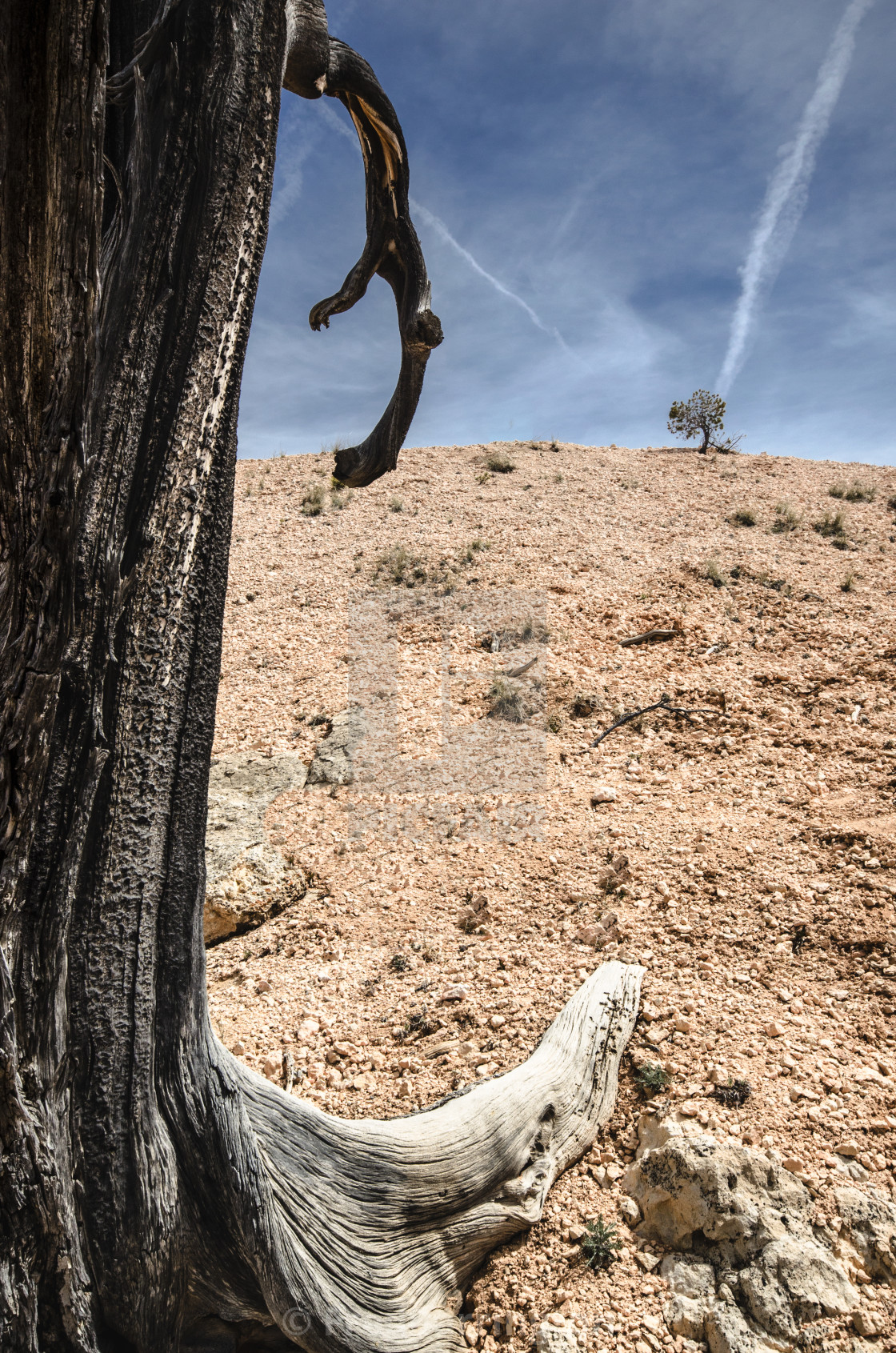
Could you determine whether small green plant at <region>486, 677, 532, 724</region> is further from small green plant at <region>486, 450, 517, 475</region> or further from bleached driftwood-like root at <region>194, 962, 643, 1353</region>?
small green plant at <region>486, 450, 517, 475</region>

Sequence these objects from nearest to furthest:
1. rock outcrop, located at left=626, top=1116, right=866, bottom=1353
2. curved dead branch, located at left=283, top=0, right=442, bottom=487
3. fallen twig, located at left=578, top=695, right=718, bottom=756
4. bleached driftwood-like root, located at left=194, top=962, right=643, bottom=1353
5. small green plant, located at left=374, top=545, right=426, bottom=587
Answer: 1. bleached driftwood-like root, located at left=194, top=962, right=643, bottom=1353
2. rock outcrop, located at left=626, top=1116, right=866, bottom=1353
3. curved dead branch, located at left=283, top=0, right=442, bottom=487
4. fallen twig, located at left=578, top=695, right=718, bottom=756
5. small green plant, located at left=374, top=545, right=426, bottom=587

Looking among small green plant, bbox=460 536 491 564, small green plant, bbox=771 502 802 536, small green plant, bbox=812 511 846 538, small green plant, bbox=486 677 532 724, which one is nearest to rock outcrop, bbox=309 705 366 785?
small green plant, bbox=486 677 532 724

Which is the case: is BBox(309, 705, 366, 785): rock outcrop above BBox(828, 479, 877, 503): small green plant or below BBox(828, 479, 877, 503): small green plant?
below

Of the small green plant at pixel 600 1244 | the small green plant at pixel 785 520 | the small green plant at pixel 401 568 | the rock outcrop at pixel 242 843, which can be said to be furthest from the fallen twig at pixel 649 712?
the small green plant at pixel 785 520

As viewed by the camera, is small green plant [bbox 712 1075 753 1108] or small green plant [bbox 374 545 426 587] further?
small green plant [bbox 374 545 426 587]

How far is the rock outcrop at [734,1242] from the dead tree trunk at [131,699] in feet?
2.89

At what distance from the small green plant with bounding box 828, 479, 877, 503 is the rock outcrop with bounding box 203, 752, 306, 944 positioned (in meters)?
13.1

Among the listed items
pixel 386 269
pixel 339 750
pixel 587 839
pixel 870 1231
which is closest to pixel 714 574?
pixel 339 750

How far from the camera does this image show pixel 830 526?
12.2m

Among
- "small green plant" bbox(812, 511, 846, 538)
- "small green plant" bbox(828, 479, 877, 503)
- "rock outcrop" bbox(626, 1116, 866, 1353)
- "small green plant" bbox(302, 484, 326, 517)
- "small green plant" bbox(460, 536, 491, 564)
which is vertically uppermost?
"small green plant" bbox(828, 479, 877, 503)

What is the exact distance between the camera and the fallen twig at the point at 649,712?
6.61 m

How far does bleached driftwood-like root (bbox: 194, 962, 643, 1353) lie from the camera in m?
1.93

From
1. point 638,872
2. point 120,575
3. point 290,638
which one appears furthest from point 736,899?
point 290,638

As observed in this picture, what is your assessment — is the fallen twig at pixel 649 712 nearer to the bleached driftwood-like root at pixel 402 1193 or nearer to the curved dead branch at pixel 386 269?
the bleached driftwood-like root at pixel 402 1193
